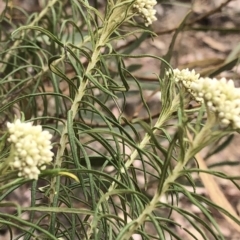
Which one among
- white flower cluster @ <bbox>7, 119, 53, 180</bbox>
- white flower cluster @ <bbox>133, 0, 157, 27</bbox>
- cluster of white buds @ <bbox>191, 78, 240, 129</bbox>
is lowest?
white flower cluster @ <bbox>7, 119, 53, 180</bbox>

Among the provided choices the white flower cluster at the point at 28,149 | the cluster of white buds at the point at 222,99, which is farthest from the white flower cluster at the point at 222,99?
the white flower cluster at the point at 28,149

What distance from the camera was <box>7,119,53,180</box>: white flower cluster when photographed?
40cm

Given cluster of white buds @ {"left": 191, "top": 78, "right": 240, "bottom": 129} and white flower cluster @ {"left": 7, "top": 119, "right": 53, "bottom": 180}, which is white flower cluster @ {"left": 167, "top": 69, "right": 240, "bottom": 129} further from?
white flower cluster @ {"left": 7, "top": 119, "right": 53, "bottom": 180}

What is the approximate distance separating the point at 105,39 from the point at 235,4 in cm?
189

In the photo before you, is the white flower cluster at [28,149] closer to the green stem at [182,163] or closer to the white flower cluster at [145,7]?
the green stem at [182,163]

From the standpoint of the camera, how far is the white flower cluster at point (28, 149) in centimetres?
40

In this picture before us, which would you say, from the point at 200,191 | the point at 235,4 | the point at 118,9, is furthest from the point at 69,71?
the point at 235,4

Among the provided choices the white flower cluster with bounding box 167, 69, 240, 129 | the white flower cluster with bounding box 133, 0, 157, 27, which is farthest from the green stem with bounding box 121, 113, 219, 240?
the white flower cluster with bounding box 133, 0, 157, 27

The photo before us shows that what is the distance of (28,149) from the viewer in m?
0.40

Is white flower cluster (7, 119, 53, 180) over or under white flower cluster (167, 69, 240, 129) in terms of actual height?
under

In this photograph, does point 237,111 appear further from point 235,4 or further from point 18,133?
point 235,4

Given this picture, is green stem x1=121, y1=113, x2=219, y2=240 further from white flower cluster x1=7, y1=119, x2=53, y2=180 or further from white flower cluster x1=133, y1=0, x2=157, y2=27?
white flower cluster x1=133, y1=0, x2=157, y2=27

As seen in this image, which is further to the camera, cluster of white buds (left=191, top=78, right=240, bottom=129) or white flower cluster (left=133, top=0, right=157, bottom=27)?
white flower cluster (left=133, top=0, right=157, bottom=27)

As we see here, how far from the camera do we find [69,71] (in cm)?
143
